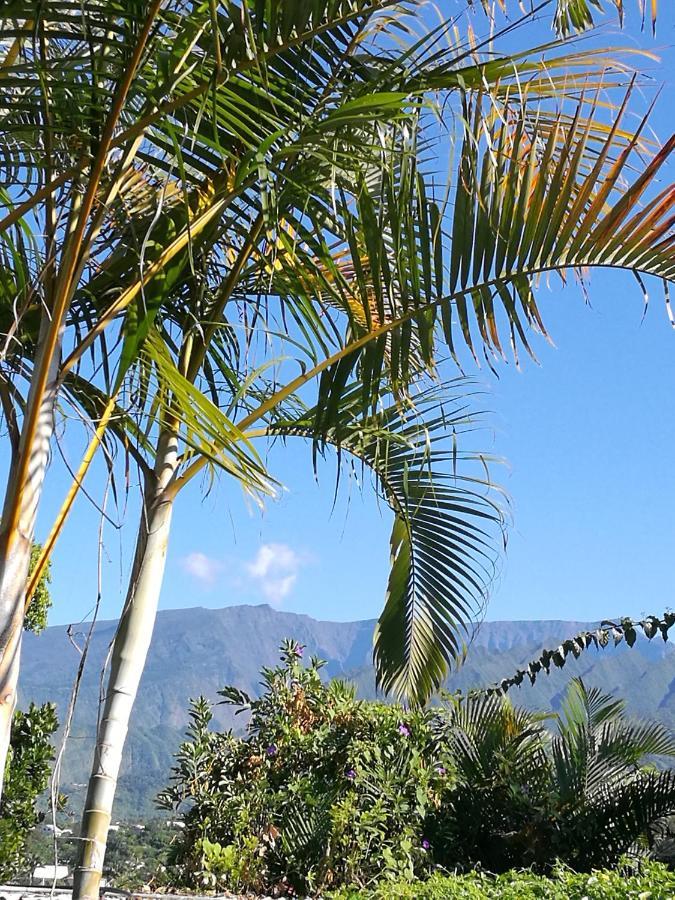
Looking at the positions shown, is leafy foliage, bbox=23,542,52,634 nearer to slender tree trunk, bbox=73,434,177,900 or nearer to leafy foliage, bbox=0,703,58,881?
leafy foliage, bbox=0,703,58,881

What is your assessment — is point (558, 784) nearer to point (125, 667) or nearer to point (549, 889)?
point (549, 889)

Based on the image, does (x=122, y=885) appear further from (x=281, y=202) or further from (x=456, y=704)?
(x=281, y=202)

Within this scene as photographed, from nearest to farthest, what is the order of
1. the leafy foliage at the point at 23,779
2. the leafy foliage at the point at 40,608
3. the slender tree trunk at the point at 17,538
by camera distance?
the slender tree trunk at the point at 17,538 < the leafy foliage at the point at 23,779 < the leafy foliage at the point at 40,608

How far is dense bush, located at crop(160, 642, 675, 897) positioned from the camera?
4879mm

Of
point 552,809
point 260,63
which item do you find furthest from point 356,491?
point 552,809

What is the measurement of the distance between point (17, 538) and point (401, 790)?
157 inches

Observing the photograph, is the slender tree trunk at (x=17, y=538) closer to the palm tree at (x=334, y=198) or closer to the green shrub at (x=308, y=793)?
the palm tree at (x=334, y=198)

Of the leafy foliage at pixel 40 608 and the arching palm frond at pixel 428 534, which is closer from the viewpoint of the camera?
the arching palm frond at pixel 428 534

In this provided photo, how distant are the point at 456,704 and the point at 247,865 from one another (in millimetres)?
1595

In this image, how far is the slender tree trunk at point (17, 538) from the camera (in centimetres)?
164

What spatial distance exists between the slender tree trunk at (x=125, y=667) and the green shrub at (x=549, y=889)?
1357mm

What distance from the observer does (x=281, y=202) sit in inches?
95.0

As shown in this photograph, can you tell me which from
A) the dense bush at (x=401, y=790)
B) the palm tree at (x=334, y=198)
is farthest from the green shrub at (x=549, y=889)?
the palm tree at (x=334, y=198)

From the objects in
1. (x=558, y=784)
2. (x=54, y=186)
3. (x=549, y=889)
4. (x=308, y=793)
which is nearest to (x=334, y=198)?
(x=54, y=186)
